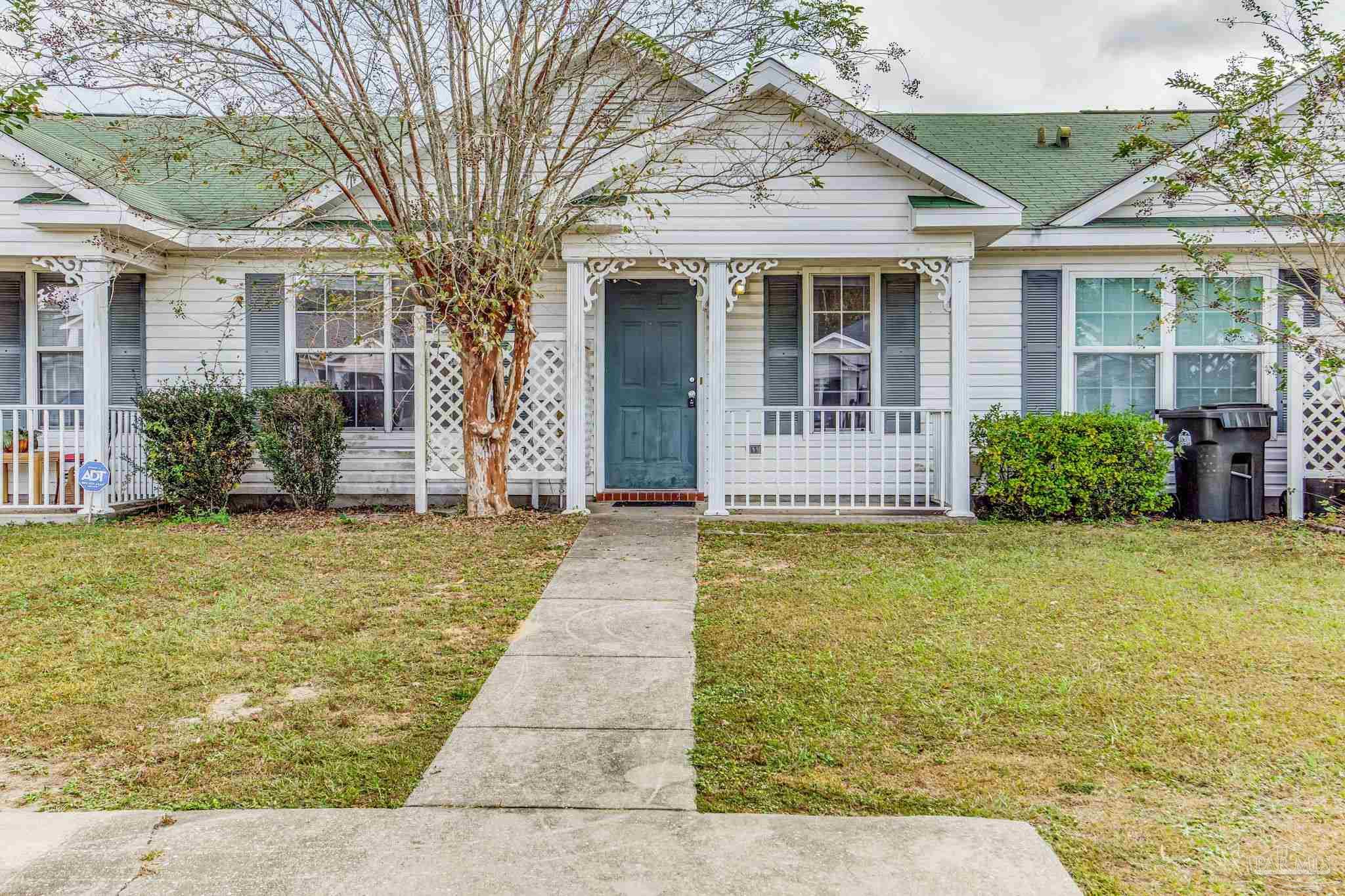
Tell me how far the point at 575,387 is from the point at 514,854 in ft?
21.6

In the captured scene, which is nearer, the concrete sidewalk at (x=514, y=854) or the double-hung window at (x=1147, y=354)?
the concrete sidewalk at (x=514, y=854)

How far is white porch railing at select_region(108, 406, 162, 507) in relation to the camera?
9.01 metres

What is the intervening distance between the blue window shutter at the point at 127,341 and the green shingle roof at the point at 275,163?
39.2 inches

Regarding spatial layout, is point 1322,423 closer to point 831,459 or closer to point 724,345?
point 831,459

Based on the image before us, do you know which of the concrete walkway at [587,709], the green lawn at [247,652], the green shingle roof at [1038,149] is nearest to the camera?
the concrete walkway at [587,709]

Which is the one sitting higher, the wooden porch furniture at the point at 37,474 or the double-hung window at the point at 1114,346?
the double-hung window at the point at 1114,346

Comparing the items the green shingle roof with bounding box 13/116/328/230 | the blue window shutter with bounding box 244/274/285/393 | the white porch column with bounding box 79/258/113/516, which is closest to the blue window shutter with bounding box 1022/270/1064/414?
the green shingle roof with bounding box 13/116/328/230

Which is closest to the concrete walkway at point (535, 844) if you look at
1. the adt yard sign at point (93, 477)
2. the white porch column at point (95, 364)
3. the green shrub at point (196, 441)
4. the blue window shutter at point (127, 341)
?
the green shrub at point (196, 441)

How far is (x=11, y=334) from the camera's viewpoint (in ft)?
32.0

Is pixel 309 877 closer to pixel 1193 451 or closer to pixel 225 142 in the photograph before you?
pixel 1193 451

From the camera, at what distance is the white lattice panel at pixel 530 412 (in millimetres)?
9195

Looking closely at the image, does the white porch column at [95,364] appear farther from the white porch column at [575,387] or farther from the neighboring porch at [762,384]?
the white porch column at [575,387]

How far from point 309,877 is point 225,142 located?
407 inches

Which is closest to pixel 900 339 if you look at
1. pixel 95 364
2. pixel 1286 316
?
pixel 1286 316
